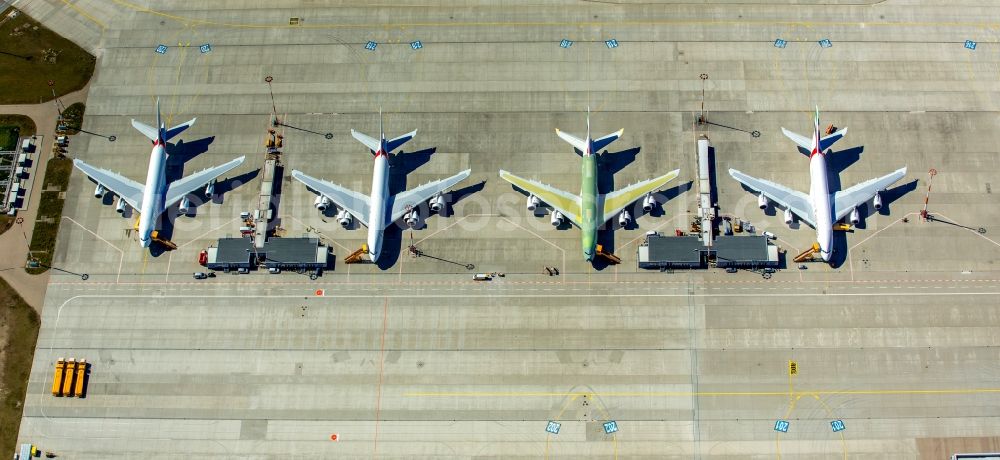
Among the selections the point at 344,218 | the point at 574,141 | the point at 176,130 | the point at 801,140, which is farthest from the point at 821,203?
the point at 176,130

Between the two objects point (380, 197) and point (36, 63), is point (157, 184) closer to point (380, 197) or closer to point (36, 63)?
point (380, 197)

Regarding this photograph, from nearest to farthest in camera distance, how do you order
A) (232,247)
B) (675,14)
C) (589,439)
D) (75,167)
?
(589,439) → (232,247) → (75,167) → (675,14)

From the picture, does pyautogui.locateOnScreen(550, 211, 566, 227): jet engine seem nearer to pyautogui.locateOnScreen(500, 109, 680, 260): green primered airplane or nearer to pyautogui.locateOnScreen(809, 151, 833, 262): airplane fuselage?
pyautogui.locateOnScreen(500, 109, 680, 260): green primered airplane

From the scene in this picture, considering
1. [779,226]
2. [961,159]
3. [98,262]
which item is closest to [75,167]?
[98,262]

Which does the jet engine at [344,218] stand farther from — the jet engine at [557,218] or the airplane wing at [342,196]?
the jet engine at [557,218]

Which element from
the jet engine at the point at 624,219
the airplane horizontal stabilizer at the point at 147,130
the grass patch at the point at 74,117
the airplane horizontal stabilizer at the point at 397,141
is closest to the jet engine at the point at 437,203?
the airplane horizontal stabilizer at the point at 397,141

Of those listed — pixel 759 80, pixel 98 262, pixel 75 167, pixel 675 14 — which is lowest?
pixel 98 262

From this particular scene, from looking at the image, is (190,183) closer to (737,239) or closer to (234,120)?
(234,120)
